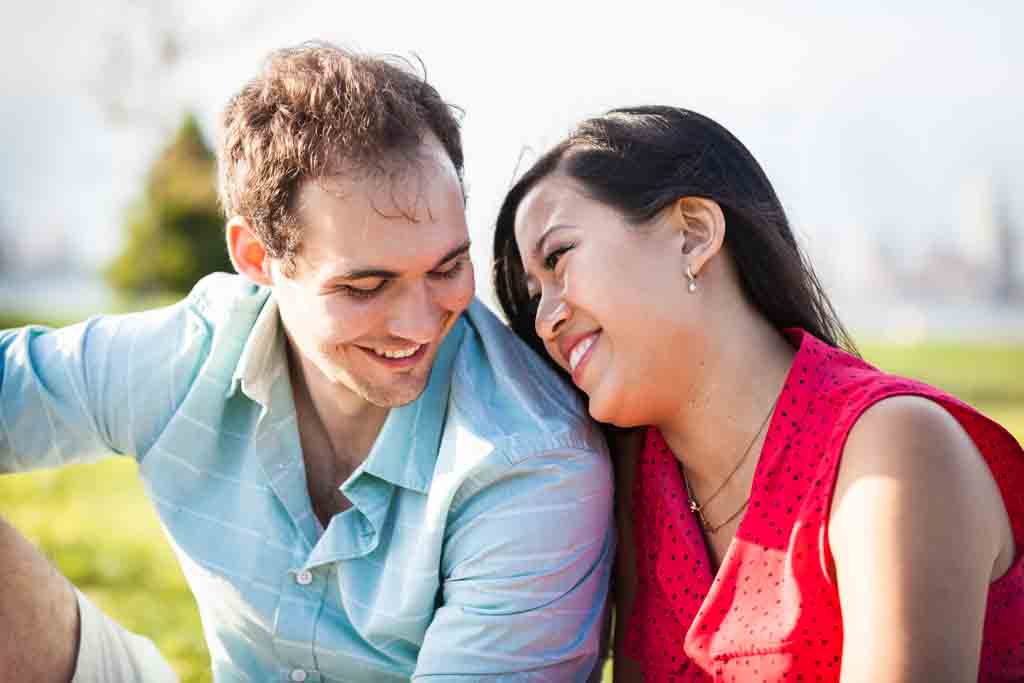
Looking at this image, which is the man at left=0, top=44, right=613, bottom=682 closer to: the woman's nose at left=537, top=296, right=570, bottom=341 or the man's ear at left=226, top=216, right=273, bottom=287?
the man's ear at left=226, top=216, right=273, bottom=287

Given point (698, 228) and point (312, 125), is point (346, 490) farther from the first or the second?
point (698, 228)

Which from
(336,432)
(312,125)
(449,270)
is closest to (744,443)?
(449,270)

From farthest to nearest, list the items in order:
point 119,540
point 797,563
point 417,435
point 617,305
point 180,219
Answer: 1. point 180,219
2. point 119,540
3. point 417,435
4. point 617,305
5. point 797,563

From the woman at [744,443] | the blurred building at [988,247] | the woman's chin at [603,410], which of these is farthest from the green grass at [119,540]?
the blurred building at [988,247]

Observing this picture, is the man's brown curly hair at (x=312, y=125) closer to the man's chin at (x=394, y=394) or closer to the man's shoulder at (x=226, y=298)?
the man's shoulder at (x=226, y=298)

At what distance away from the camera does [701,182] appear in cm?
261

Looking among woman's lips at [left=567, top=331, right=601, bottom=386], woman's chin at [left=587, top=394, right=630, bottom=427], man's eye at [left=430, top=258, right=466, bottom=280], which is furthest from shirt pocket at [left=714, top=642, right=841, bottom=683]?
man's eye at [left=430, top=258, right=466, bottom=280]

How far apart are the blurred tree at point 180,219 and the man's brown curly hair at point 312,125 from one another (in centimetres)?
1520

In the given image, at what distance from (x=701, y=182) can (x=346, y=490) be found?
1.16 m

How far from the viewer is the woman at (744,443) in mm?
2135

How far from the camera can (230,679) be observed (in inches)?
119

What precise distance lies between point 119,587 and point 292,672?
3.08m

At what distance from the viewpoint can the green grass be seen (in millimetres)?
4707

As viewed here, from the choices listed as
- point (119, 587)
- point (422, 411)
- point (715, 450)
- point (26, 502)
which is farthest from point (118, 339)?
point (26, 502)
